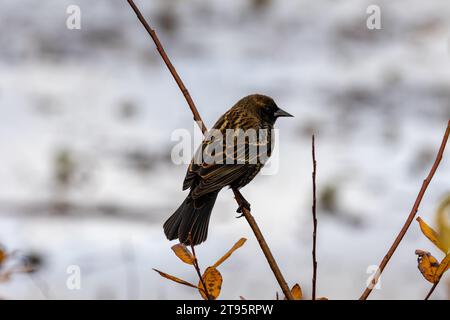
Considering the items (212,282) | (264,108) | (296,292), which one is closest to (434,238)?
(296,292)

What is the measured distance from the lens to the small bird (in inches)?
133

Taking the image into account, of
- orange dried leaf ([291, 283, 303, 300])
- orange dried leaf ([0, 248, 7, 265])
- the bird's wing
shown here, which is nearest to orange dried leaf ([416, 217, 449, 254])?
orange dried leaf ([291, 283, 303, 300])

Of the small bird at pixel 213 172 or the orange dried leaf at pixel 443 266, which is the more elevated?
the small bird at pixel 213 172

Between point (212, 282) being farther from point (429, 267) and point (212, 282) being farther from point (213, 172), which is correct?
point (213, 172)

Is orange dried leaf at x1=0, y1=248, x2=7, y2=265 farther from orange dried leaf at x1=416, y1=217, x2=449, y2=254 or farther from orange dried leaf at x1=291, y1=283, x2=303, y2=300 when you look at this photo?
orange dried leaf at x1=416, y1=217, x2=449, y2=254

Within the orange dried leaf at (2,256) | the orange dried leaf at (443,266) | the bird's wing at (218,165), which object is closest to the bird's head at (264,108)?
the bird's wing at (218,165)

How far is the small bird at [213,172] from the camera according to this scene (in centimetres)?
338

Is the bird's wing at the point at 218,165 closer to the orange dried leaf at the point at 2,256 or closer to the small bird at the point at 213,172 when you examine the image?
the small bird at the point at 213,172

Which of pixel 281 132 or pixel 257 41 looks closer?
pixel 281 132

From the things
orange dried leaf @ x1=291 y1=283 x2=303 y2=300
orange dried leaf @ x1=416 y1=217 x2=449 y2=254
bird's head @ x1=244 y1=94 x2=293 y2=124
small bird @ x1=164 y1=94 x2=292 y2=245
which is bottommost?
orange dried leaf @ x1=291 y1=283 x2=303 y2=300

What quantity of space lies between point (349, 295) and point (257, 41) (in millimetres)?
4630

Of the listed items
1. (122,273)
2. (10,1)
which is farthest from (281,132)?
(10,1)
